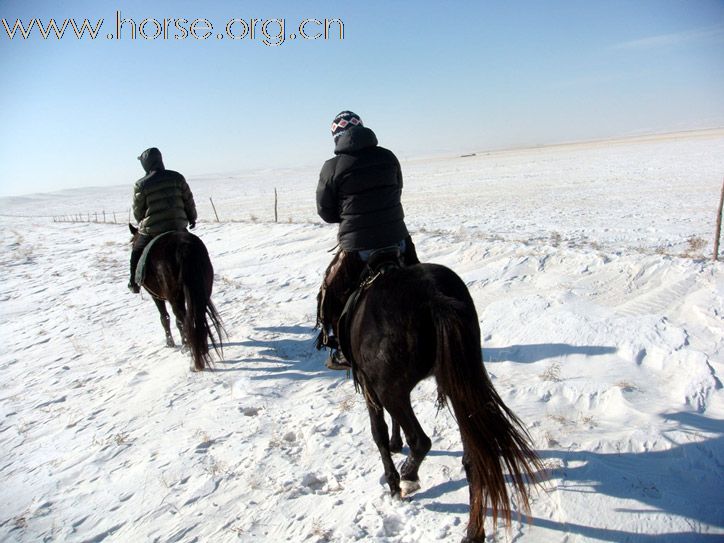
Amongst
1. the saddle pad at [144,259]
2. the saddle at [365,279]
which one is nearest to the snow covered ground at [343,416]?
the saddle at [365,279]

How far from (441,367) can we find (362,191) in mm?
1572

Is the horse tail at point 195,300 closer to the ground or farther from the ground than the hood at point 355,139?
closer to the ground

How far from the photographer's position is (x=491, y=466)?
8.40 ft

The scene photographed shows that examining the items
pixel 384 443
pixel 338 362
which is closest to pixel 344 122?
pixel 338 362

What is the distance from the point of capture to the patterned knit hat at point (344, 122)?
3648mm

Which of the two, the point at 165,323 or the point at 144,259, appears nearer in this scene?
the point at 144,259

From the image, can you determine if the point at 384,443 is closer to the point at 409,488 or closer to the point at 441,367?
the point at 409,488

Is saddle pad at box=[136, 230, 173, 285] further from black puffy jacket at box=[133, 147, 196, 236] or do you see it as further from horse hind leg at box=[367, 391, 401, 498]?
horse hind leg at box=[367, 391, 401, 498]

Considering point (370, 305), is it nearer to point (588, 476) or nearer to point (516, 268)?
point (588, 476)

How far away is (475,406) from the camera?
255 cm

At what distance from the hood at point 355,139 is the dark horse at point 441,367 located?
39.1 inches

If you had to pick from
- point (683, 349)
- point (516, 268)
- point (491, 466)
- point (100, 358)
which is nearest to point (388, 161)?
point (491, 466)

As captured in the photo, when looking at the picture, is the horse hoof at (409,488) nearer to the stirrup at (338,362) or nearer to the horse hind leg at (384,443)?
the horse hind leg at (384,443)

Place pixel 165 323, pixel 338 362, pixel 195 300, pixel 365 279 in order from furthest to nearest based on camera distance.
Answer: pixel 165 323
pixel 195 300
pixel 338 362
pixel 365 279
